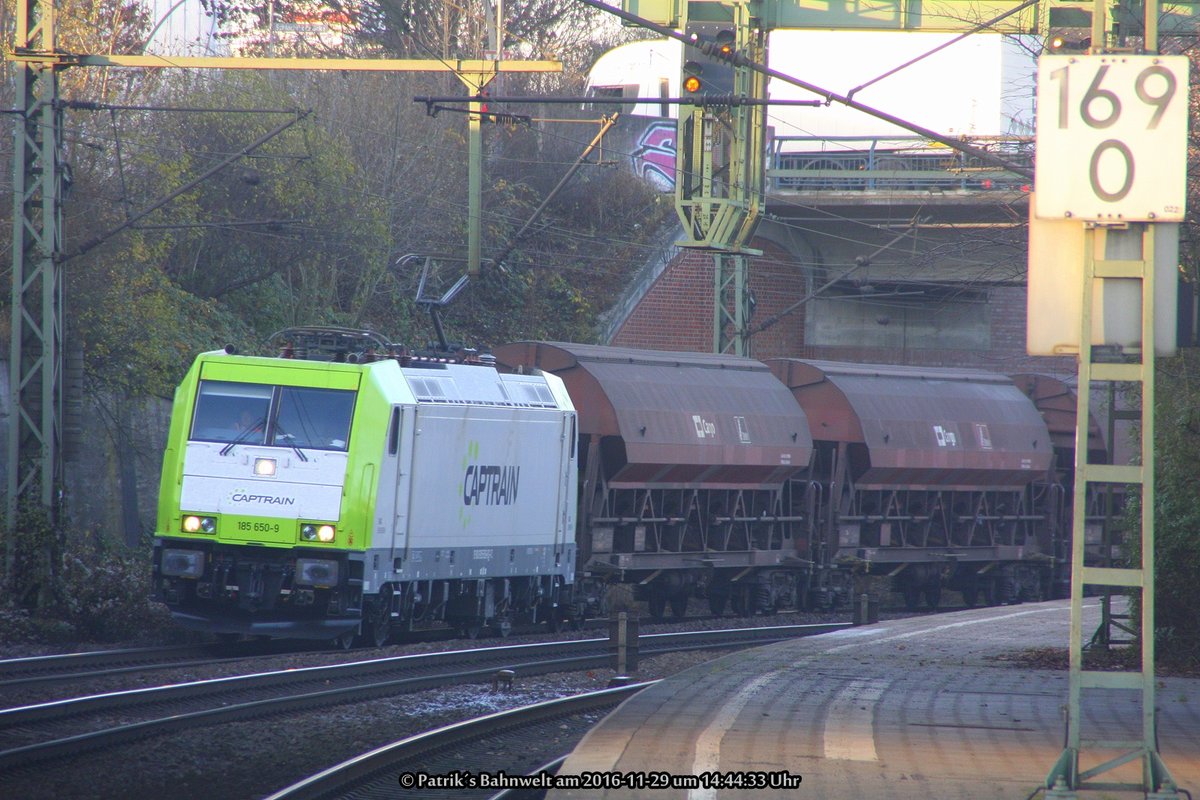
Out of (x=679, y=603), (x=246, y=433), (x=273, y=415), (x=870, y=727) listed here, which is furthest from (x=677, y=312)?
(x=870, y=727)

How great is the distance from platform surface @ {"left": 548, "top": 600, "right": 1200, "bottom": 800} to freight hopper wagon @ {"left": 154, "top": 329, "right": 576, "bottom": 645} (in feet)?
13.8

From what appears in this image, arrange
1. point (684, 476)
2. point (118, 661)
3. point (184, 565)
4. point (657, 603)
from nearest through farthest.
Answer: point (118, 661) < point (184, 565) < point (684, 476) < point (657, 603)

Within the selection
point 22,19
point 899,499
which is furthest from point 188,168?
point 899,499

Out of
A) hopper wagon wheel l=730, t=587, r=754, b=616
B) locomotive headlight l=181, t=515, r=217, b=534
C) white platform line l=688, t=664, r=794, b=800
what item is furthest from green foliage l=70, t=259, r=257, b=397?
white platform line l=688, t=664, r=794, b=800

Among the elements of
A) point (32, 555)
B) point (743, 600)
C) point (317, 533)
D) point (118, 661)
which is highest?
point (317, 533)

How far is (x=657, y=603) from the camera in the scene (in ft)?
82.9

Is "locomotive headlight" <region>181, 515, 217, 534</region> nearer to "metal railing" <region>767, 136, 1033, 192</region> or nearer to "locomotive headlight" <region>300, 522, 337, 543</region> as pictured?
"locomotive headlight" <region>300, 522, 337, 543</region>

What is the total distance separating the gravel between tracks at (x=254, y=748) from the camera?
9852mm

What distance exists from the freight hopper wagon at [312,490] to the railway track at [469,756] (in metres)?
3.84

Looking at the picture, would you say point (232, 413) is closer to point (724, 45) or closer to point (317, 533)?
point (317, 533)

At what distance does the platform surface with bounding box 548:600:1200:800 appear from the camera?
9188mm

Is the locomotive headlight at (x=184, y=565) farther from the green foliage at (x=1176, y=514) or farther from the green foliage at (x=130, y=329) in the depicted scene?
the green foliage at (x=1176, y=514)

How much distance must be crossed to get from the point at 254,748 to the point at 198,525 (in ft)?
20.0

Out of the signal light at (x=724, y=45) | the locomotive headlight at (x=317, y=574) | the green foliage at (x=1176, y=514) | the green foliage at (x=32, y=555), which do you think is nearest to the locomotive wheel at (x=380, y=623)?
the locomotive headlight at (x=317, y=574)
